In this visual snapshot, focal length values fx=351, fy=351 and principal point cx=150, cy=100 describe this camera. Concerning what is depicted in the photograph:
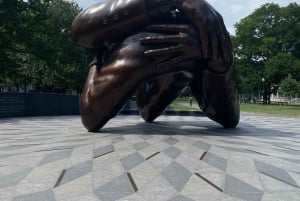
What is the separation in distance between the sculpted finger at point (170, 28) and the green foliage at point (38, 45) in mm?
16305

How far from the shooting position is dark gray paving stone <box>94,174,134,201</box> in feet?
14.9

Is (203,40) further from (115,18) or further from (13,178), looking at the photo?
(13,178)

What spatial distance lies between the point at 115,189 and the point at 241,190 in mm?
1728

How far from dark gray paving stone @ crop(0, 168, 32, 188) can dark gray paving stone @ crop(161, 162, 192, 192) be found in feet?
7.13

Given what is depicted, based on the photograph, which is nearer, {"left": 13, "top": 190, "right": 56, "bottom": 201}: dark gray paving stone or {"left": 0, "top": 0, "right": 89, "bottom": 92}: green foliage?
{"left": 13, "top": 190, "right": 56, "bottom": 201}: dark gray paving stone

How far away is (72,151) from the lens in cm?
720

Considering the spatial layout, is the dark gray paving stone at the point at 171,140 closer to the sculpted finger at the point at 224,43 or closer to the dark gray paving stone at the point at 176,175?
the dark gray paving stone at the point at 176,175

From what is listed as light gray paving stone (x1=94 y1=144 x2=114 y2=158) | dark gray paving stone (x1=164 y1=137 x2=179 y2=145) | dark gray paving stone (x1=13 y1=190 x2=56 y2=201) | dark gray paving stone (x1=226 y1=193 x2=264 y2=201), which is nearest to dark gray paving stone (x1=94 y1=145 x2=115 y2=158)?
light gray paving stone (x1=94 y1=144 x2=114 y2=158)

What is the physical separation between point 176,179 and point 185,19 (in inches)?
220

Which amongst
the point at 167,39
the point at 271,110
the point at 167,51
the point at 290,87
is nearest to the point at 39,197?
the point at 167,51

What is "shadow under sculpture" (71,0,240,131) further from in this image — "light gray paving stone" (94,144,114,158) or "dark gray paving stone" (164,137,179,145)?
"light gray paving stone" (94,144,114,158)

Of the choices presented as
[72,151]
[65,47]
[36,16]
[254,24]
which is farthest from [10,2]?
[254,24]

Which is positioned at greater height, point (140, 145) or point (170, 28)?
point (170, 28)

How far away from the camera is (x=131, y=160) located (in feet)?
20.6
